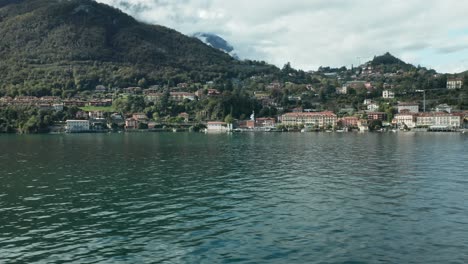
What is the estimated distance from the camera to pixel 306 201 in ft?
77.4

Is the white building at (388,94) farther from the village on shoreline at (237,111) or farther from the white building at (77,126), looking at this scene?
the white building at (77,126)

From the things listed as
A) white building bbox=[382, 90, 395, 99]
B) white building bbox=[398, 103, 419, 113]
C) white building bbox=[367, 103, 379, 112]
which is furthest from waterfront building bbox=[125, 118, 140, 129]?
white building bbox=[382, 90, 395, 99]

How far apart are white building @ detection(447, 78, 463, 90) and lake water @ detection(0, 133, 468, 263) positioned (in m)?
167

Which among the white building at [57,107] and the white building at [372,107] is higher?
the white building at [57,107]

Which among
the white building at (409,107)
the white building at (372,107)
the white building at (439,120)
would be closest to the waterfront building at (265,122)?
the white building at (372,107)

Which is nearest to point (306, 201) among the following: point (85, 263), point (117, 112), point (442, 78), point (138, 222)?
point (138, 222)

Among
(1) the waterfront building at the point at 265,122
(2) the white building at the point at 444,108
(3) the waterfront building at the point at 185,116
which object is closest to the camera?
(2) the white building at the point at 444,108

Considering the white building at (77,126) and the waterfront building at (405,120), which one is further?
the waterfront building at (405,120)

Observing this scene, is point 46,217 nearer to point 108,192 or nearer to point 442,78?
point 108,192

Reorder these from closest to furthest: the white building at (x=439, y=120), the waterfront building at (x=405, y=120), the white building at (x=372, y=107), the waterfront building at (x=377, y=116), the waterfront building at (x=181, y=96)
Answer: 1. the white building at (x=439, y=120)
2. the waterfront building at (x=405, y=120)
3. the waterfront building at (x=377, y=116)
4. the white building at (x=372, y=107)
5. the waterfront building at (x=181, y=96)

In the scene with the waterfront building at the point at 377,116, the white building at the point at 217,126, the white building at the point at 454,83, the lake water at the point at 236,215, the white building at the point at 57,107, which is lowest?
the lake water at the point at 236,215

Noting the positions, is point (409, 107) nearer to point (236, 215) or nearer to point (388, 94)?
point (388, 94)

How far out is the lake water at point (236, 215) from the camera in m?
15.3

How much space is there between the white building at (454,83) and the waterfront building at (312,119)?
63805 millimetres
